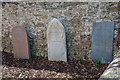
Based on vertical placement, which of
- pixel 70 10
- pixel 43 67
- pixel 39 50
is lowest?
pixel 43 67

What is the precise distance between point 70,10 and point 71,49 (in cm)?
149

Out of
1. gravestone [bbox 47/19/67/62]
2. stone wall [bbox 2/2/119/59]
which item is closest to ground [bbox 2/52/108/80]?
gravestone [bbox 47/19/67/62]

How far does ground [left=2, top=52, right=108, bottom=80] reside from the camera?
3.93 metres

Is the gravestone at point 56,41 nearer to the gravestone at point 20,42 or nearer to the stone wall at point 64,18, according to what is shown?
the stone wall at point 64,18

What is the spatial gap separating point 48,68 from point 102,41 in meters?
2.14

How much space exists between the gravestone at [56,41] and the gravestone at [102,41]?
1.12 meters

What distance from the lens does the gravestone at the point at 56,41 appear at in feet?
15.1

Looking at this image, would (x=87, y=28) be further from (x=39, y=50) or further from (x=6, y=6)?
(x=6, y=6)

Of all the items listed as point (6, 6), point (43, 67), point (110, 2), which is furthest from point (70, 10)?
point (6, 6)

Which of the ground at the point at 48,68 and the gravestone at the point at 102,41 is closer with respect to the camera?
the ground at the point at 48,68

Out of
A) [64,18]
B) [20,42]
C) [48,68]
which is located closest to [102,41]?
[64,18]

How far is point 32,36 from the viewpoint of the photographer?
5223 mm

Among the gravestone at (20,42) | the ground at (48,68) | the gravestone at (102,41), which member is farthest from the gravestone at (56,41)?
the gravestone at (102,41)

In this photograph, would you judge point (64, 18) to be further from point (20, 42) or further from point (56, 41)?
point (20, 42)
